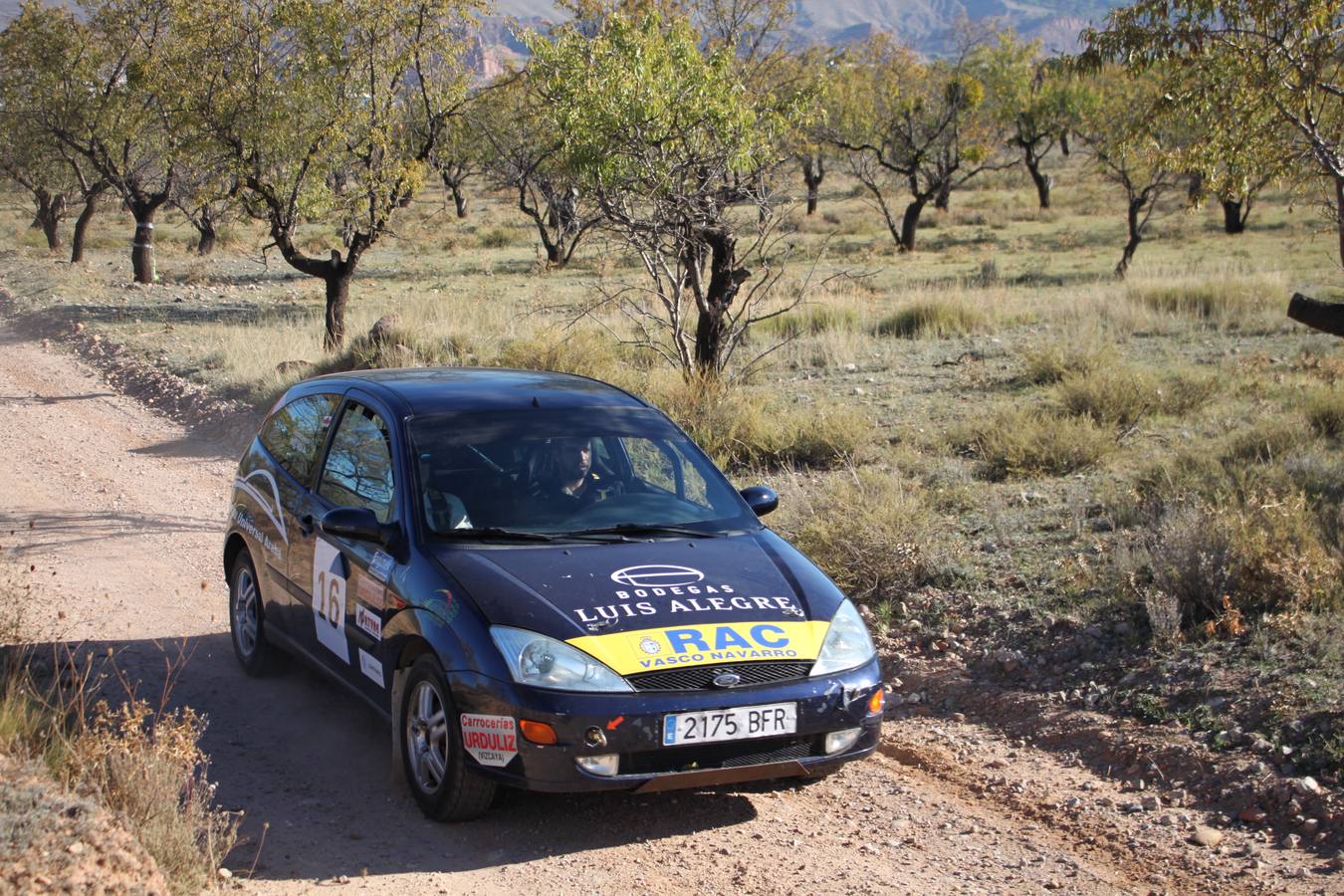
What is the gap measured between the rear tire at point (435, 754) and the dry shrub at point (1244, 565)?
3.82 m

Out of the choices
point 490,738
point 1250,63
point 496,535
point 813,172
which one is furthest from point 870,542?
point 813,172

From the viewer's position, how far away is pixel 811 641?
458 cm

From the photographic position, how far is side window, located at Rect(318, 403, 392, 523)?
533 centimetres

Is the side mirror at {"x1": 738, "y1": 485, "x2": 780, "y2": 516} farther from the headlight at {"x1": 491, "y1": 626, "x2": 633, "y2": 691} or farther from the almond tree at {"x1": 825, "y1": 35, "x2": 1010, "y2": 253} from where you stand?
the almond tree at {"x1": 825, "y1": 35, "x2": 1010, "y2": 253}

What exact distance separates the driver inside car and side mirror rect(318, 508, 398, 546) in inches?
25.8

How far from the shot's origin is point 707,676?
4293 mm

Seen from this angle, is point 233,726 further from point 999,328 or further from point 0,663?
point 999,328

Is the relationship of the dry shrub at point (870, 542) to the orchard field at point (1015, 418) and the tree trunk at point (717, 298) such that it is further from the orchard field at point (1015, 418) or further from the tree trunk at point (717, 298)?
the tree trunk at point (717, 298)

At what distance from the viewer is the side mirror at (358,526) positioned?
495 cm

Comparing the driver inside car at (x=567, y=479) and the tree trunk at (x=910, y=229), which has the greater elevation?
the tree trunk at (x=910, y=229)

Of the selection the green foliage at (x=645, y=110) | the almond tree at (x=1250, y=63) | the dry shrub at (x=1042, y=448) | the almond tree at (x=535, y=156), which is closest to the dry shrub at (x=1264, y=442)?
the dry shrub at (x=1042, y=448)

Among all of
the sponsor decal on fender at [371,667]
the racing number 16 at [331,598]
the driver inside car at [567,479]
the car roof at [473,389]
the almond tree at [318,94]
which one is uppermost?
the almond tree at [318,94]

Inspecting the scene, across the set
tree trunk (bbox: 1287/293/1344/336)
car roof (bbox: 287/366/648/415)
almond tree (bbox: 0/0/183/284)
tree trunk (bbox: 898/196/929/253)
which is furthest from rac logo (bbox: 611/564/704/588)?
tree trunk (bbox: 898/196/929/253)

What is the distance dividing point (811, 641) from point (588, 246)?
33688 millimetres
